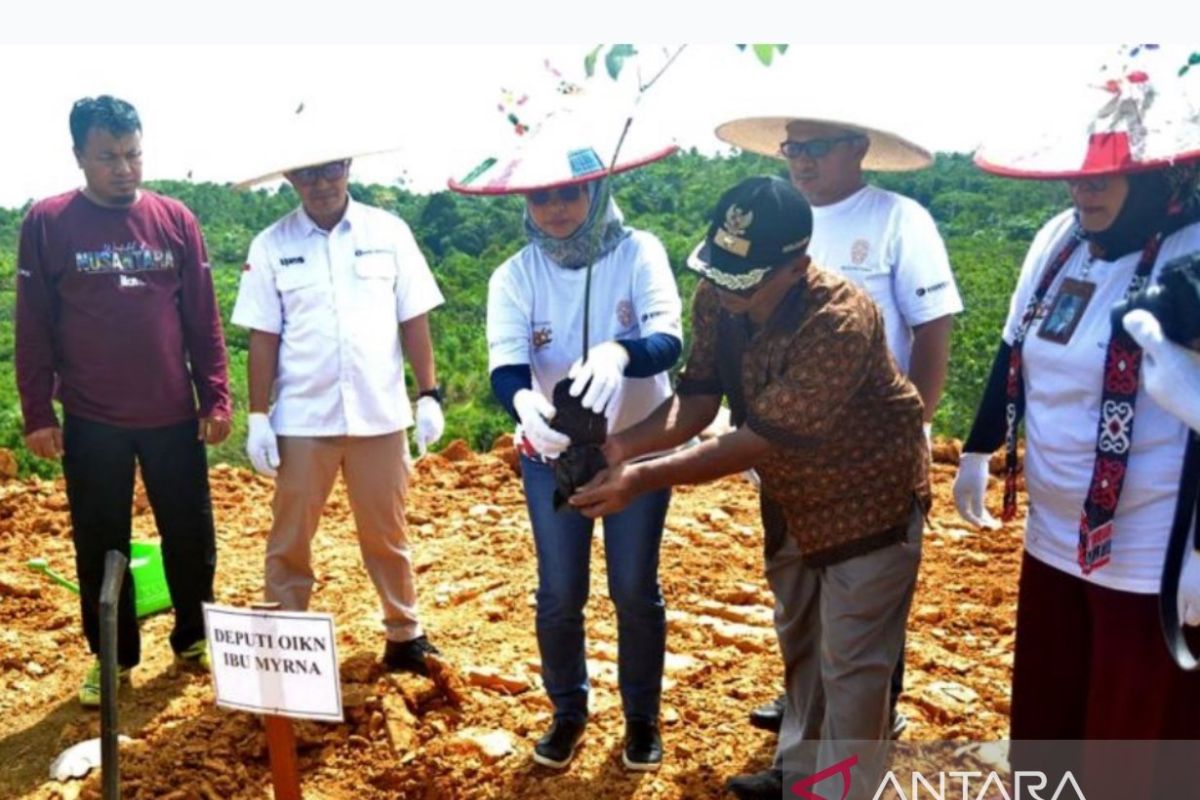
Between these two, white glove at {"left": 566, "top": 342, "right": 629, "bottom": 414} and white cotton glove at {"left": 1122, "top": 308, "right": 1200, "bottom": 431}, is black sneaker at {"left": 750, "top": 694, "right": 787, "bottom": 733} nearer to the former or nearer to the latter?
white glove at {"left": 566, "top": 342, "right": 629, "bottom": 414}

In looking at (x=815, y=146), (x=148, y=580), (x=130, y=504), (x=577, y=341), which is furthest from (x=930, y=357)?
(x=148, y=580)

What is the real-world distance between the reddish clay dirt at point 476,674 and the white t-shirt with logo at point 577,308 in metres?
0.94

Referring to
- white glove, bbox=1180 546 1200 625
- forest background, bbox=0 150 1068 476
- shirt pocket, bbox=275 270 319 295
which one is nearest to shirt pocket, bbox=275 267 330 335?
shirt pocket, bbox=275 270 319 295

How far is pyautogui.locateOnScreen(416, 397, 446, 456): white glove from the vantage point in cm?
342

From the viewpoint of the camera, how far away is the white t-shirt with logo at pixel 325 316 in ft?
10.6

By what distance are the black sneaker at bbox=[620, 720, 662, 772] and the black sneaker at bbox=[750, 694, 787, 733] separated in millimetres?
330

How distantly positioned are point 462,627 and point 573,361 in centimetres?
144

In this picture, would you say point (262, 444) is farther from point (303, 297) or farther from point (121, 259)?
point (121, 259)

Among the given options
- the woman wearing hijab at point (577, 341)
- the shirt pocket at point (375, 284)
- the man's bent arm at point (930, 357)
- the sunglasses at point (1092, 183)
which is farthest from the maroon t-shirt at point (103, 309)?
the sunglasses at point (1092, 183)

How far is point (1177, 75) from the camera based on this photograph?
2.18m

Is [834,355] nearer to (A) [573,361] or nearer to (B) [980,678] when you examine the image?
(A) [573,361]

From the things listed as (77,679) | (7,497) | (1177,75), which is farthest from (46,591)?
(1177,75)

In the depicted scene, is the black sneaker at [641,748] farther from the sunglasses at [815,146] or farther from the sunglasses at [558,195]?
the sunglasses at [815,146]

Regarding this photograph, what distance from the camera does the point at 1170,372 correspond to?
195 centimetres
